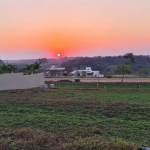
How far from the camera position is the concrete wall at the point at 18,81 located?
76.5 ft

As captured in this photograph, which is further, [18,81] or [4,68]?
[4,68]

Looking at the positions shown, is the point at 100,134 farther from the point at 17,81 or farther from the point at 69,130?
the point at 17,81

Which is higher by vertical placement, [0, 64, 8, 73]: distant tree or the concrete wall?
[0, 64, 8, 73]: distant tree

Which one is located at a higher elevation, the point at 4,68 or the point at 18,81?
the point at 4,68

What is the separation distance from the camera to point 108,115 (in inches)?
361

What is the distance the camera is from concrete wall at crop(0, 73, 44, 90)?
2333 cm

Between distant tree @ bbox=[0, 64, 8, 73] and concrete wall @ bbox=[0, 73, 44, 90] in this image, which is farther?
distant tree @ bbox=[0, 64, 8, 73]

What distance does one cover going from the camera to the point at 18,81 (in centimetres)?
2459

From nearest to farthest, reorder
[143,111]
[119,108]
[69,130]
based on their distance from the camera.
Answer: [69,130] < [143,111] < [119,108]

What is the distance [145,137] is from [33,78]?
21.8 m

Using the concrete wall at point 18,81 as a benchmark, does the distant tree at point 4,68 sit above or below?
above

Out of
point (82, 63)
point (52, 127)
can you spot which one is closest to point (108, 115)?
point (52, 127)

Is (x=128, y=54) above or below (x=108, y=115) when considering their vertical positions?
above

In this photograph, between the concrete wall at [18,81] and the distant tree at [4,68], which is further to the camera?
the distant tree at [4,68]
